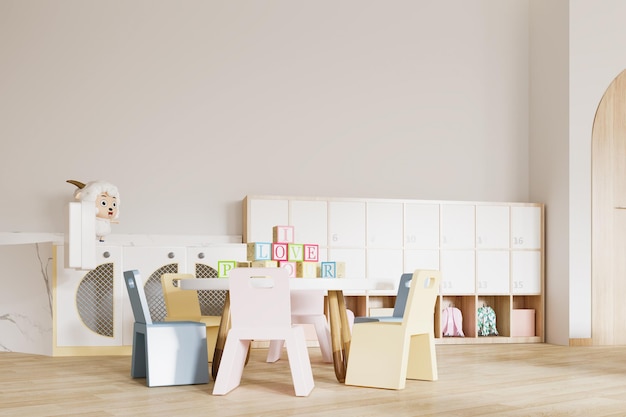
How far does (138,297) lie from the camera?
395 cm

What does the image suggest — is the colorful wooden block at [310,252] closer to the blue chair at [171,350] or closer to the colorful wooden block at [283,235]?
the colorful wooden block at [283,235]

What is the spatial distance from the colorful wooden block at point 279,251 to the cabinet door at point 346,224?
5.64 ft

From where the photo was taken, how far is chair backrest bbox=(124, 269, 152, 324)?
3.93 metres

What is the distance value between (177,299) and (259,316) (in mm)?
1500

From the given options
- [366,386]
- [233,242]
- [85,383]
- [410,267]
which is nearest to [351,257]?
[410,267]

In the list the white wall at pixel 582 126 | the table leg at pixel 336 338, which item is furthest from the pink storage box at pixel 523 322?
the table leg at pixel 336 338

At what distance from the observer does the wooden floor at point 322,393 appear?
3.17m

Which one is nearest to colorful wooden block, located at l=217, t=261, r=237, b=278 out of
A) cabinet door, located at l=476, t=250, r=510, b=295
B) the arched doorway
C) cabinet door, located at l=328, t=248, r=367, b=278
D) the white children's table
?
the white children's table

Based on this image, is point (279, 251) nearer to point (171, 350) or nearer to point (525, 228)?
point (171, 350)

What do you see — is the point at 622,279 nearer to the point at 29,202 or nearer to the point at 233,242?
the point at 233,242

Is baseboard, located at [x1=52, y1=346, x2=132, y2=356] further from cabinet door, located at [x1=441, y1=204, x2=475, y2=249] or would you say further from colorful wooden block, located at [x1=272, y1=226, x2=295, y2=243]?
cabinet door, located at [x1=441, y1=204, x2=475, y2=249]

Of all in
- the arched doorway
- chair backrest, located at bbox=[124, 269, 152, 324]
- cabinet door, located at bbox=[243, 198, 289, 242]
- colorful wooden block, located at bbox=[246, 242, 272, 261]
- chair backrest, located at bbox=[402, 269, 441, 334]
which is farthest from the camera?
the arched doorway

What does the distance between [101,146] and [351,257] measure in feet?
6.86

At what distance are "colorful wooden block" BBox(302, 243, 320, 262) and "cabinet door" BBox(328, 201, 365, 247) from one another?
5.37ft
